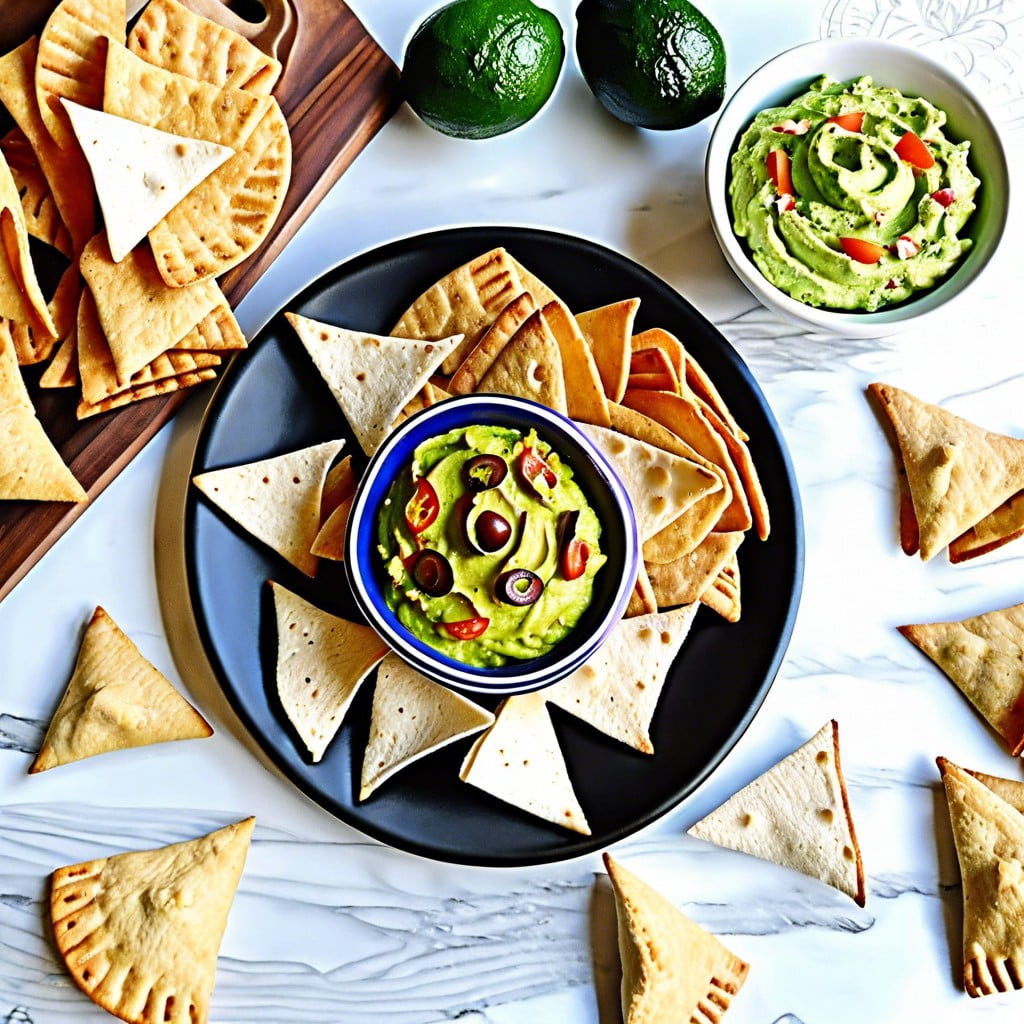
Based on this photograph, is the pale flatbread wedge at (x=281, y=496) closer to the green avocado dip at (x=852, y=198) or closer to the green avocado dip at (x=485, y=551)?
the green avocado dip at (x=485, y=551)

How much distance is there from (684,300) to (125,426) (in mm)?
1205

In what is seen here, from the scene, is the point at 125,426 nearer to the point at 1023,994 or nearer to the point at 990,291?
the point at 990,291

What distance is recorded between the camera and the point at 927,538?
2572 mm

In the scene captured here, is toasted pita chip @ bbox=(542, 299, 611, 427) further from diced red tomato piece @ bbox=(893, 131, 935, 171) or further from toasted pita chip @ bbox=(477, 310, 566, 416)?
diced red tomato piece @ bbox=(893, 131, 935, 171)

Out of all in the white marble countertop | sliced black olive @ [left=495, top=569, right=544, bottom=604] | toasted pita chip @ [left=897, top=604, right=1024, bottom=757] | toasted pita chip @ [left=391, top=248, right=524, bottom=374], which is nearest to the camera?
sliced black olive @ [left=495, top=569, right=544, bottom=604]

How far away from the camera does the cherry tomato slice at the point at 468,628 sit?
6.86 feet

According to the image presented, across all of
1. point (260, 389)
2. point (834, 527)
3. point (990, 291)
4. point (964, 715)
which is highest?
point (990, 291)

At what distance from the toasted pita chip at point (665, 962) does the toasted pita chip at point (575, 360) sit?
97 centimetres

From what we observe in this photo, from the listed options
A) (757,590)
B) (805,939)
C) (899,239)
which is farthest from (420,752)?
(899,239)

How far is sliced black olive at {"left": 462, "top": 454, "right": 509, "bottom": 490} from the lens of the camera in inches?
82.6

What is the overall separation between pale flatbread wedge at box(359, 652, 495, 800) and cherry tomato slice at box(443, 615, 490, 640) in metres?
0.21

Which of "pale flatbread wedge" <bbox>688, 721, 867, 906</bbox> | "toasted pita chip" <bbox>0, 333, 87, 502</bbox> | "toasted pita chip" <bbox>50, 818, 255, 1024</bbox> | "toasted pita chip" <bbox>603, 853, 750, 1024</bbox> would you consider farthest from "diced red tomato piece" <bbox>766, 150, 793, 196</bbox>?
"toasted pita chip" <bbox>50, 818, 255, 1024</bbox>

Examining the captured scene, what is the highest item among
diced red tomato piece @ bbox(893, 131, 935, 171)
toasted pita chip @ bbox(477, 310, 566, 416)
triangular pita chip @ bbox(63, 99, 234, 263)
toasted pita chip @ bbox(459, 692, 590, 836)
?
diced red tomato piece @ bbox(893, 131, 935, 171)

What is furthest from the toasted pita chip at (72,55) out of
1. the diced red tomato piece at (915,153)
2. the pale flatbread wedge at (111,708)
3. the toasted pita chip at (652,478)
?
the diced red tomato piece at (915,153)
